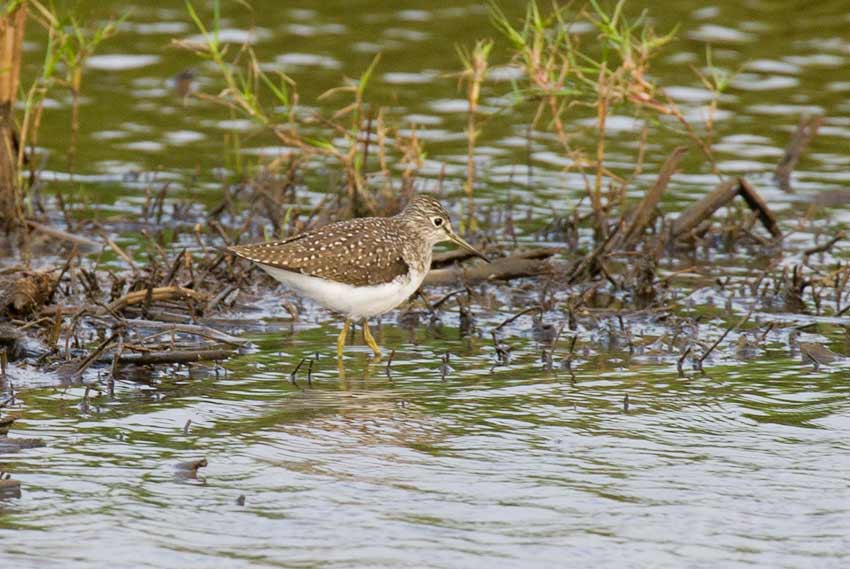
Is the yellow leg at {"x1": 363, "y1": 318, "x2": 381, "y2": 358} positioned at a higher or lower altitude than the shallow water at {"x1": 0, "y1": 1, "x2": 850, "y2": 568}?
higher

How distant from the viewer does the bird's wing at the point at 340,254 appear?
904cm

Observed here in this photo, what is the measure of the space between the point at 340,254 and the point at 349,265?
98mm

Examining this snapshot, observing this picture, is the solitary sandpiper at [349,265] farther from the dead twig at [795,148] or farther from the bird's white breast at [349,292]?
the dead twig at [795,148]

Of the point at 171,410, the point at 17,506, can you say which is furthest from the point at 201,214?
the point at 17,506

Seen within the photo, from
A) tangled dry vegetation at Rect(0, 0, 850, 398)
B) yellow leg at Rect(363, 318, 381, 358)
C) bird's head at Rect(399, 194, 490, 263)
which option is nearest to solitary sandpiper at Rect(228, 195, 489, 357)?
yellow leg at Rect(363, 318, 381, 358)

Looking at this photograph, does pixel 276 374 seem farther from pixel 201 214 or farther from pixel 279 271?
pixel 201 214

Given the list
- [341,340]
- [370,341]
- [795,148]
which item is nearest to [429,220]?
[370,341]

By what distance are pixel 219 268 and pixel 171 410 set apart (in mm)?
2708

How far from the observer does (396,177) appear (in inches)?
547

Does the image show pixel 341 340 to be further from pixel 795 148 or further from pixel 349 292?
pixel 795 148

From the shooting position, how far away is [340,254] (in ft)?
30.3

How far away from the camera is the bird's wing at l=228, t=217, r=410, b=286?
904 centimetres

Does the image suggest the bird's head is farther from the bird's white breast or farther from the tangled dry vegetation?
the bird's white breast

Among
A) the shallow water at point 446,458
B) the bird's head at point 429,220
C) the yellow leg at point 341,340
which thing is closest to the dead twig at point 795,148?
the shallow water at point 446,458
